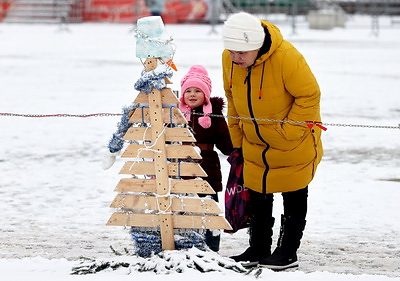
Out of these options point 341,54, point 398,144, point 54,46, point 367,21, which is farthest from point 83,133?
point 367,21

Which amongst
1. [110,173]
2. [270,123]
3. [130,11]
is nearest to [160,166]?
[270,123]

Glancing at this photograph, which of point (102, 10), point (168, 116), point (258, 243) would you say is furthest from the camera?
point (102, 10)

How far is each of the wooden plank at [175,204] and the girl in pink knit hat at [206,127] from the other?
0.63m

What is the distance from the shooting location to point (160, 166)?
4.43 meters

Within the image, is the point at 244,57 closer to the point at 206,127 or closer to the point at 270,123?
the point at 270,123

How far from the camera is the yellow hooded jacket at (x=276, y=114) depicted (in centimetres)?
443

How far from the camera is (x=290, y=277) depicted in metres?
4.24

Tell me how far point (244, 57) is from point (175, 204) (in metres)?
0.85

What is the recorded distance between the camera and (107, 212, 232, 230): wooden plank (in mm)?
4434

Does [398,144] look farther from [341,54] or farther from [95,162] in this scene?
[341,54]

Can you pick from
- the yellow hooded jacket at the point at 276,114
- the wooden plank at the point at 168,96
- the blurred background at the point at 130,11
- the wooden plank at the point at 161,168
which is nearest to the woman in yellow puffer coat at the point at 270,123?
the yellow hooded jacket at the point at 276,114

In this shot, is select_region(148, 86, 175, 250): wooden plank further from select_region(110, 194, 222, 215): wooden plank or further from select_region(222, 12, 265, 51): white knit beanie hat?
select_region(222, 12, 265, 51): white knit beanie hat

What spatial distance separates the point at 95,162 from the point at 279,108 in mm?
3909

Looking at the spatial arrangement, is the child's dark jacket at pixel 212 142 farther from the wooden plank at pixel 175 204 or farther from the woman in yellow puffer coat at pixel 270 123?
the wooden plank at pixel 175 204
